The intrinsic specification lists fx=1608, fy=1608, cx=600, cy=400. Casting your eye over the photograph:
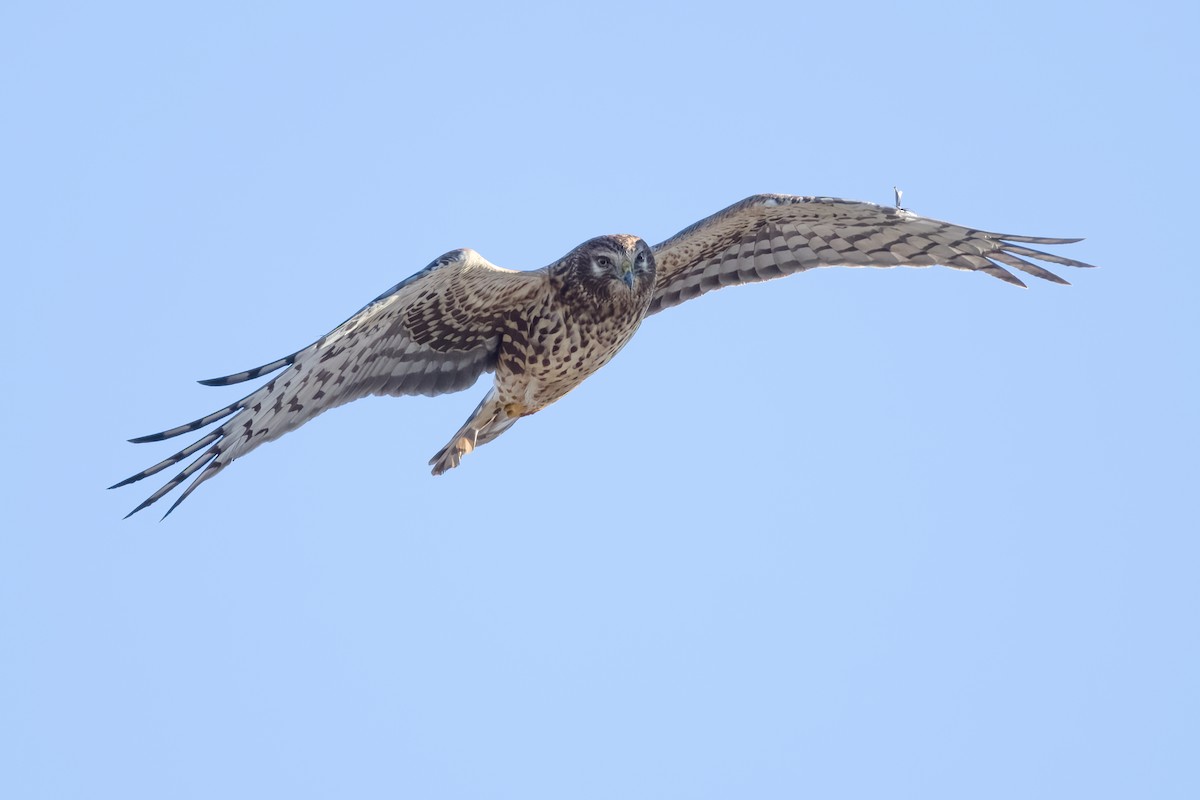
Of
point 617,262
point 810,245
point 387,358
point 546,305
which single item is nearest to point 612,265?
point 617,262

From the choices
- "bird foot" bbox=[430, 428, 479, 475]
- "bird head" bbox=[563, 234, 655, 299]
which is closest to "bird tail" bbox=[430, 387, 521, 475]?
"bird foot" bbox=[430, 428, 479, 475]

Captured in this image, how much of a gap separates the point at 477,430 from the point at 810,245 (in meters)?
2.50

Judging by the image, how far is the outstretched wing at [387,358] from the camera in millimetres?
8820

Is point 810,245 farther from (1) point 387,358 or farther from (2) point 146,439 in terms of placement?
(2) point 146,439

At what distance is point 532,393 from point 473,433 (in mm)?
512

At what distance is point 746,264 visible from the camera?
10.7 meters

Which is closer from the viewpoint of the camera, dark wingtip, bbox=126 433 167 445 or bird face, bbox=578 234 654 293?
dark wingtip, bbox=126 433 167 445

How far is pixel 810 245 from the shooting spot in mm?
10562

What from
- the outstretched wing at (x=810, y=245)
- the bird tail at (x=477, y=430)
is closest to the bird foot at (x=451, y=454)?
the bird tail at (x=477, y=430)

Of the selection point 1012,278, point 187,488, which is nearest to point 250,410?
point 187,488

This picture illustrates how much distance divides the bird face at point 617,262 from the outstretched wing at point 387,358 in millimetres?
407

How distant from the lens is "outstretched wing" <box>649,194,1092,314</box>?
10.0 metres

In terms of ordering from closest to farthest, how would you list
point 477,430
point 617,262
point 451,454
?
1. point 617,262
2. point 451,454
3. point 477,430

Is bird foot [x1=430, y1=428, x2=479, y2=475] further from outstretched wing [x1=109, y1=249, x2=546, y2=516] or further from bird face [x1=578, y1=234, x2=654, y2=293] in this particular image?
bird face [x1=578, y1=234, x2=654, y2=293]
